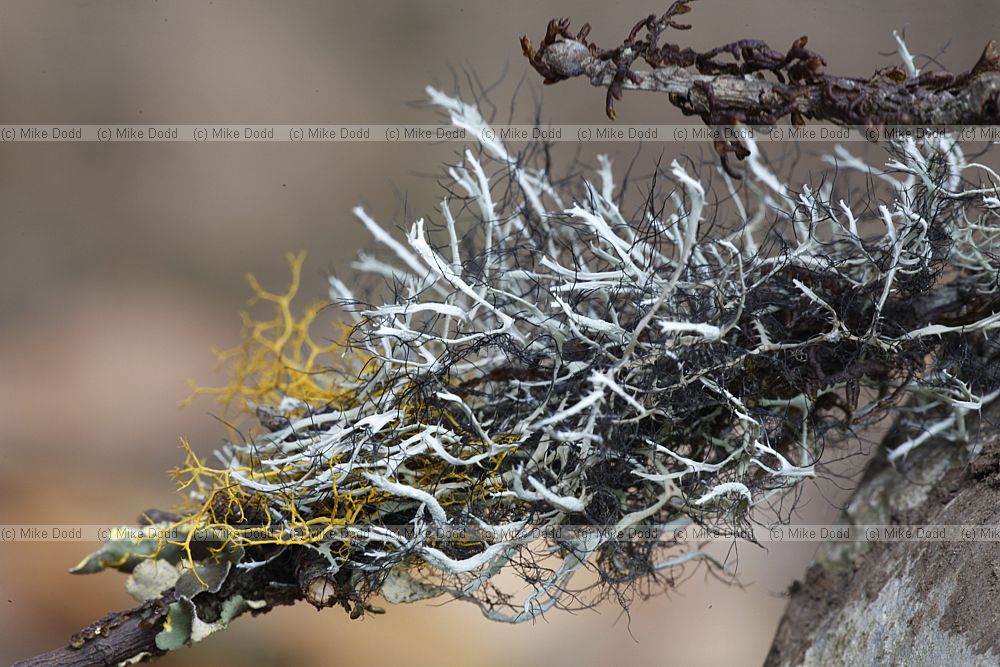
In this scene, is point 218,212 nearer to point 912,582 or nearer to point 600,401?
point 600,401

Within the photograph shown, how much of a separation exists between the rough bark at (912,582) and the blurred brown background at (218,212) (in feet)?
1.01

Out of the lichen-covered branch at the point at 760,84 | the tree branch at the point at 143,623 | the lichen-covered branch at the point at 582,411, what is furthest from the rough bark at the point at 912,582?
the tree branch at the point at 143,623

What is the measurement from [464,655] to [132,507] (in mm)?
427

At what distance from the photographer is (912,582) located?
0.52 metres

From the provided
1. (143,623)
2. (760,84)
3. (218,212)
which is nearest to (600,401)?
(760,84)

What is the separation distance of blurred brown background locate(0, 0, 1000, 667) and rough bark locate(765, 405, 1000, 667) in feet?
1.01

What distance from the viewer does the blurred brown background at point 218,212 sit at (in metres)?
0.92

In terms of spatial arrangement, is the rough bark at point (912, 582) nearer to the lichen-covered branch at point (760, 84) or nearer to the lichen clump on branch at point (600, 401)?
the lichen clump on branch at point (600, 401)

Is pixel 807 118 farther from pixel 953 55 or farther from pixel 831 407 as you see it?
pixel 953 55

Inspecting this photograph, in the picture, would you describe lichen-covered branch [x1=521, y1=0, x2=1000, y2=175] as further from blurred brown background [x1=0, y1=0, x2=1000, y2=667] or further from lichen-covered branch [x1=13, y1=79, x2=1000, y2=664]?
blurred brown background [x1=0, y1=0, x2=1000, y2=667]

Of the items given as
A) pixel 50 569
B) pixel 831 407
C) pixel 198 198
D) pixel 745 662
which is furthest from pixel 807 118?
pixel 198 198

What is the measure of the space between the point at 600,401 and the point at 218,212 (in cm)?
88

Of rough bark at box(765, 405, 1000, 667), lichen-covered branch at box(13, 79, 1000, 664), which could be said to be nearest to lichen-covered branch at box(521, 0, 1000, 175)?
lichen-covered branch at box(13, 79, 1000, 664)

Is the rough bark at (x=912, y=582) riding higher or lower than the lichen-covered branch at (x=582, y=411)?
lower
